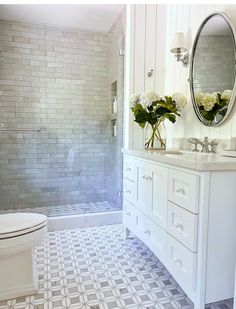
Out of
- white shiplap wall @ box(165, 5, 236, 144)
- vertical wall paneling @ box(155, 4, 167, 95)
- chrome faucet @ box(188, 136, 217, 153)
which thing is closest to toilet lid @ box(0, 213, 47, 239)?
chrome faucet @ box(188, 136, 217, 153)

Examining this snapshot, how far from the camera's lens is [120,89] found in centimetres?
287

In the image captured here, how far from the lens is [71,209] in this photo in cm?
292

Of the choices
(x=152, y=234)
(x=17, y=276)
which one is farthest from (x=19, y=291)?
(x=152, y=234)

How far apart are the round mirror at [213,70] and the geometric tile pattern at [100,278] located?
110cm

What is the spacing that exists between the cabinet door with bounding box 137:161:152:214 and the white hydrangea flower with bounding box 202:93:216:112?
0.58 meters

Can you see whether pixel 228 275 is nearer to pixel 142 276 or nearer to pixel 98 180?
pixel 142 276

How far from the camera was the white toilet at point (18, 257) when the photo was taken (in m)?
1.38

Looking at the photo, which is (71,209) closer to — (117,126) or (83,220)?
(83,220)

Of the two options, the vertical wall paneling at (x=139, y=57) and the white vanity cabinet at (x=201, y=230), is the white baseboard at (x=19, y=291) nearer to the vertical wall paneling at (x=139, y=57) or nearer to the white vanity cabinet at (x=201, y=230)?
the white vanity cabinet at (x=201, y=230)

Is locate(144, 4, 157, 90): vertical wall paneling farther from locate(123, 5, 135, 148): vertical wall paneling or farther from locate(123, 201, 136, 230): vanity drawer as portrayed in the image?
locate(123, 201, 136, 230): vanity drawer

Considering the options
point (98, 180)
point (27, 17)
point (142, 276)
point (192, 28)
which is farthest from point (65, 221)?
point (27, 17)

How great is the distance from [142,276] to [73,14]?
268 centimetres

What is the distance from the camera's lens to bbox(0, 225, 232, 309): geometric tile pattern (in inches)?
54.6

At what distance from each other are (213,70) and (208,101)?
21 centimetres
